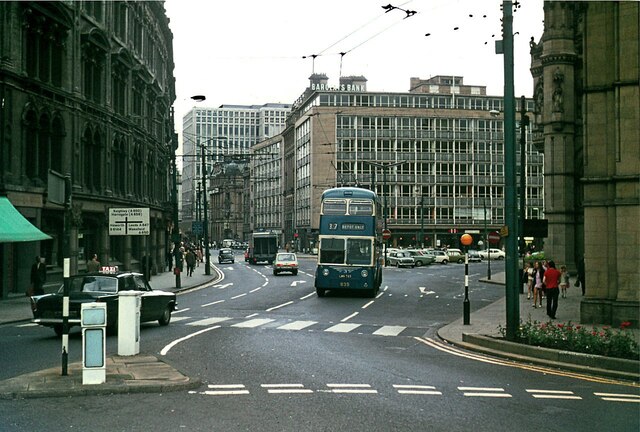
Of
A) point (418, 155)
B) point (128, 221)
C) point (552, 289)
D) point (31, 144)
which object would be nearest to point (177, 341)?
point (552, 289)

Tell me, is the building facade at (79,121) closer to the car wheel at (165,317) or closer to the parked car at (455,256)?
the car wheel at (165,317)

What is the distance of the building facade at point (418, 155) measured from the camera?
98312 mm

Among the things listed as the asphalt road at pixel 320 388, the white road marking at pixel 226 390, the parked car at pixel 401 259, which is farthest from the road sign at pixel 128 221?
the parked car at pixel 401 259

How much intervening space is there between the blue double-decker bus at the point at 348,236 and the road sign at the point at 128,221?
8299 millimetres

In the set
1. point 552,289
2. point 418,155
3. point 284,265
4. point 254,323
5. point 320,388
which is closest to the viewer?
point 320,388

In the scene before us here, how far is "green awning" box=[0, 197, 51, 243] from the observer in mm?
23438

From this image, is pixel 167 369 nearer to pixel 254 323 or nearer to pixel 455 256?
pixel 254 323

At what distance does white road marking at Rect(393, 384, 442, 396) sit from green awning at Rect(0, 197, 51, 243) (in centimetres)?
1559

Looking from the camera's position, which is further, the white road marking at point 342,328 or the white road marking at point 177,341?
the white road marking at point 342,328

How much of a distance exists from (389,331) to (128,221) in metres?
16.9

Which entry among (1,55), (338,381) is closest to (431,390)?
(338,381)

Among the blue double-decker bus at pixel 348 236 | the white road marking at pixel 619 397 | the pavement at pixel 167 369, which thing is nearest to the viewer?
the pavement at pixel 167 369

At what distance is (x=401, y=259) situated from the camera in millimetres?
66750

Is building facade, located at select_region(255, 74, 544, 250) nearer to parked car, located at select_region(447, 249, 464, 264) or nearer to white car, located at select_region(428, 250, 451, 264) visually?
parked car, located at select_region(447, 249, 464, 264)
